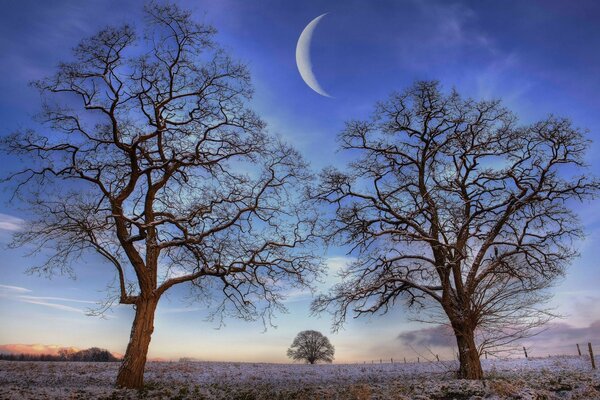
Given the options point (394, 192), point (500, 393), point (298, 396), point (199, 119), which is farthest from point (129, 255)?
point (500, 393)

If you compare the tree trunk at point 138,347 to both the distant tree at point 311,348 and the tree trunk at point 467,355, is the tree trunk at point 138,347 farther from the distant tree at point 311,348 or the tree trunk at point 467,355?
the distant tree at point 311,348

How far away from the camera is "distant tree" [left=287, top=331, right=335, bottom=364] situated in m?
48.9

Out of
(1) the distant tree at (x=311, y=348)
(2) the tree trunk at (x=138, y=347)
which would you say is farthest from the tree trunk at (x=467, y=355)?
(1) the distant tree at (x=311, y=348)

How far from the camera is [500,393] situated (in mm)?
12336

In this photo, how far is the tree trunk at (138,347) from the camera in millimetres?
15633

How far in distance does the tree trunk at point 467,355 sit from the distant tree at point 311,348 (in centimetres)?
3339

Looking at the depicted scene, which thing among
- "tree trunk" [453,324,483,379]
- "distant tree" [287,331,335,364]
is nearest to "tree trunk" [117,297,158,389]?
"tree trunk" [453,324,483,379]

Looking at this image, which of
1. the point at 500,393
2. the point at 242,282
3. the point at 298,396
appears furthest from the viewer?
the point at 242,282

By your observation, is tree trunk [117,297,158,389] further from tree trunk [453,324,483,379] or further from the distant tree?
the distant tree

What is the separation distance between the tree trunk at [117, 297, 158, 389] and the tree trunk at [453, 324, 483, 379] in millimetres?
11983

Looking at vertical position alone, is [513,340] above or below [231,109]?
below

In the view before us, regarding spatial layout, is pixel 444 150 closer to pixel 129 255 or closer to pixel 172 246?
pixel 172 246

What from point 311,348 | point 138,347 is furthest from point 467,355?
point 311,348

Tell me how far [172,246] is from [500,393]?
1283 centimetres
